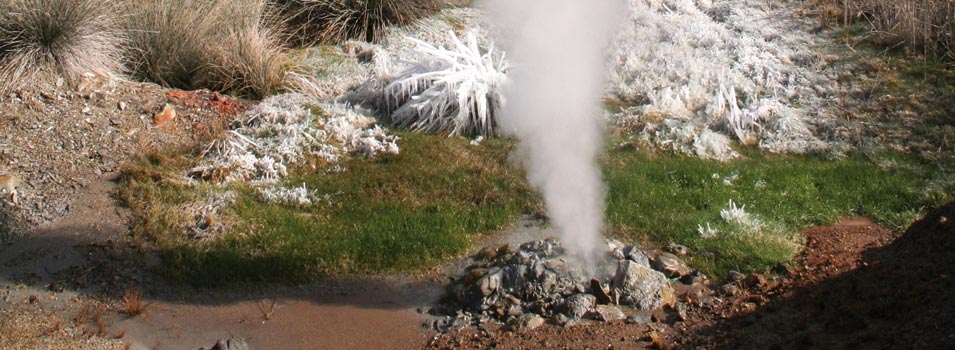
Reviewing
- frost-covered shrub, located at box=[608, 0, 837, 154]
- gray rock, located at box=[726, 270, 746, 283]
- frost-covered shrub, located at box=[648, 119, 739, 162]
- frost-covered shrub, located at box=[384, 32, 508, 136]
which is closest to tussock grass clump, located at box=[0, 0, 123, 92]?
frost-covered shrub, located at box=[384, 32, 508, 136]

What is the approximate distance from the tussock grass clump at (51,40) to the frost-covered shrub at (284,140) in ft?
4.90

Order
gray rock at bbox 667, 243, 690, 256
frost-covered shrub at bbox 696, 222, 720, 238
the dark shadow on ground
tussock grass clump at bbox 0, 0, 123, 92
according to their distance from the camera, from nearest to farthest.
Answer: the dark shadow on ground, gray rock at bbox 667, 243, 690, 256, frost-covered shrub at bbox 696, 222, 720, 238, tussock grass clump at bbox 0, 0, 123, 92

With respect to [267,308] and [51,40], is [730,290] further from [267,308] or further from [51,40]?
[51,40]

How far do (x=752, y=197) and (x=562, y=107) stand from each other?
1629mm

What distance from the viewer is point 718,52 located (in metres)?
9.48

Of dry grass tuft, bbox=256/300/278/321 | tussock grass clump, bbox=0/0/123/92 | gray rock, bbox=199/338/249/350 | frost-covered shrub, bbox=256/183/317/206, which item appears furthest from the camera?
tussock grass clump, bbox=0/0/123/92

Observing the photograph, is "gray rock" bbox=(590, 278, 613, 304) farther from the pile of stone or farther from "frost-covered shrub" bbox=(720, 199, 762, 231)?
"frost-covered shrub" bbox=(720, 199, 762, 231)

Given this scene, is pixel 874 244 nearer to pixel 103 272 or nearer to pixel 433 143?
pixel 433 143

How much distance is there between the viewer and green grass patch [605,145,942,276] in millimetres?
6164

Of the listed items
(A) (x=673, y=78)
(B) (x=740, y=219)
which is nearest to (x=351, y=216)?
(B) (x=740, y=219)

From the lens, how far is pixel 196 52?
29.8 ft

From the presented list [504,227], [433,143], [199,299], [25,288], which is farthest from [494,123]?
[25,288]

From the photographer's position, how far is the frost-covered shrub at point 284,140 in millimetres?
7441

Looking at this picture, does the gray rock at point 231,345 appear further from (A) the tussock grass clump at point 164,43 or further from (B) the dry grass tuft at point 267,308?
(A) the tussock grass clump at point 164,43
